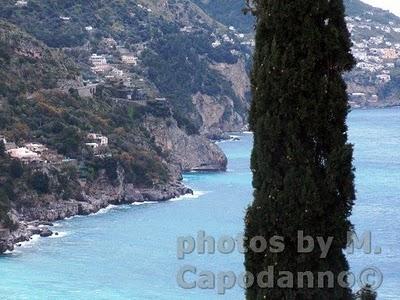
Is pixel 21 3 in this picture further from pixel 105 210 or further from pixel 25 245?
pixel 25 245

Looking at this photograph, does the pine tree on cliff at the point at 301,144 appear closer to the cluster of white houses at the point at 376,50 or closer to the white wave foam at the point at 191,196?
the white wave foam at the point at 191,196

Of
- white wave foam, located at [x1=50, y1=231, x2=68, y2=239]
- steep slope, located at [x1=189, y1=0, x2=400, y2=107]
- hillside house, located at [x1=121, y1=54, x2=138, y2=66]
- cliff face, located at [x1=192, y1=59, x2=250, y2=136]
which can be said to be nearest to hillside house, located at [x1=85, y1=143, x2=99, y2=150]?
white wave foam, located at [x1=50, y1=231, x2=68, y2=239]

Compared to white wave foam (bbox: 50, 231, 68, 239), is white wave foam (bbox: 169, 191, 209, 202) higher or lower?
lower

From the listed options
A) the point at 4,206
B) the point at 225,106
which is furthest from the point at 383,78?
the point at 4,206

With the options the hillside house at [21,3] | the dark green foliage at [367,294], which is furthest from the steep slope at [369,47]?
the dark green foliage at [367,294]

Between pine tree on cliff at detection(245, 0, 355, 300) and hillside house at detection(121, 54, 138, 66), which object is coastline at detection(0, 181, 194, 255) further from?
pine tree on cliff at detection(245, 0, 355, 300)

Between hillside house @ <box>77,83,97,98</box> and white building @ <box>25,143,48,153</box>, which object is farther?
hillside house @ <box>77,83,97,98</box>
